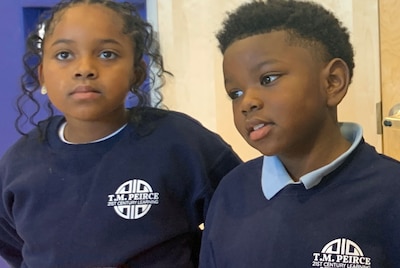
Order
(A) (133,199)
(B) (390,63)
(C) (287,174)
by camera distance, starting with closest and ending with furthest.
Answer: (C) (287,174) → (A) (133,199) → (B) (390,63)

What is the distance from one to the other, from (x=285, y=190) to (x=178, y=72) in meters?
0.73

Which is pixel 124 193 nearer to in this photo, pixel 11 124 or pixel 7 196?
pixel 7 196

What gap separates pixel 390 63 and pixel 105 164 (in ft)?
2.44

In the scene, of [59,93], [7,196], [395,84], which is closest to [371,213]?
[59,93]

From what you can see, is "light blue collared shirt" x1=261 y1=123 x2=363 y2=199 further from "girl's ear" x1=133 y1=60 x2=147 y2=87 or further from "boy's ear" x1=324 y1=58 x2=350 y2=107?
"girl's ear" x1=133 y1=60 x2=147 y2=87

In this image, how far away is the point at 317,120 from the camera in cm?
77

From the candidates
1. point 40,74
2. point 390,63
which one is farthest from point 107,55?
point 390,63

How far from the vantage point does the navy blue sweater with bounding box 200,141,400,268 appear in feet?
2.30

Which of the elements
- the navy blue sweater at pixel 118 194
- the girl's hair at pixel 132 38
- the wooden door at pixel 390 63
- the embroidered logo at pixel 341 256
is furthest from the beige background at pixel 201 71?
the embroidered logo at pixel 341 256

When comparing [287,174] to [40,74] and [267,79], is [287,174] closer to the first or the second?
[267,79]

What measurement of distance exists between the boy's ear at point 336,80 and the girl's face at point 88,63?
315 mm

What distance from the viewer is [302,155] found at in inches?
31.6

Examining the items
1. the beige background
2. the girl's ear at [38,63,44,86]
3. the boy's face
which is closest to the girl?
the girl's ear at [38,63,44,86]

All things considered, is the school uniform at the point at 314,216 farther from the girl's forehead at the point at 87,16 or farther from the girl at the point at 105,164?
the girl's forehead at the point at 87,16
